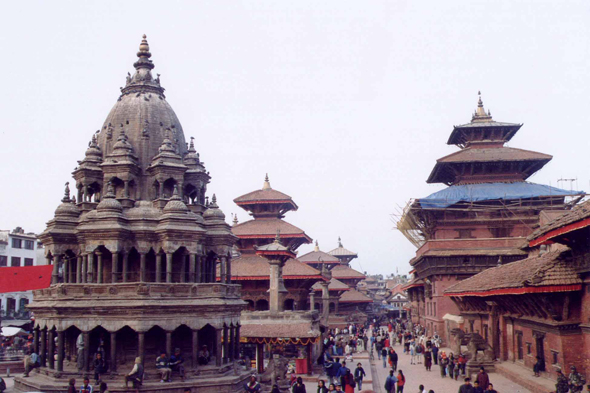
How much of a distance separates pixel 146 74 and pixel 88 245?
34.4 ft

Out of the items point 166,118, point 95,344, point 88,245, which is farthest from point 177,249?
point 166,118

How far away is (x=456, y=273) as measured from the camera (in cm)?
4131

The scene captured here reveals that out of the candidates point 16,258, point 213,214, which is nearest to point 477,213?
point 213,214

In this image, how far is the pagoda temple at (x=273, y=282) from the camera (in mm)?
29219

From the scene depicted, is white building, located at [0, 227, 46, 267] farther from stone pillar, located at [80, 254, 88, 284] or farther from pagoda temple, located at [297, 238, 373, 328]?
stone pillar, located at [80, 254, 88, 284]

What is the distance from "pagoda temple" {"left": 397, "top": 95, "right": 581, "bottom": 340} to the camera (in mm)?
41281

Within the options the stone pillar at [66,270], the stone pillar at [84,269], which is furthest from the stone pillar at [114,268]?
the stone pillar at [66,270]

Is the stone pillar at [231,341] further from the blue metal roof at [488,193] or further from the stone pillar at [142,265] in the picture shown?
the blue metal roof at [488,193]

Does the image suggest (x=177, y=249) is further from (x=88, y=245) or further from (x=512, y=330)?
(x=512, y=330)

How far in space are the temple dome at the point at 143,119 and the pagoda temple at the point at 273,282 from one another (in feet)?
26.1

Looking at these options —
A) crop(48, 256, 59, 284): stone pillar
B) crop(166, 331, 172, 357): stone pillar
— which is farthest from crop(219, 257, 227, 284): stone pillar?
crop(48, 256, 59, 284): stone pillar

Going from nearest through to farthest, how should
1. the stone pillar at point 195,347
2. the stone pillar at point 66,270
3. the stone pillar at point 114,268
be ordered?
the stone pillar at point 195,347 → the stone pillar at point 114,268 → the stone pillar at point 66,270

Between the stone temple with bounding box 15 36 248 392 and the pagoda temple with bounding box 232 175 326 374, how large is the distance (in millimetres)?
2427

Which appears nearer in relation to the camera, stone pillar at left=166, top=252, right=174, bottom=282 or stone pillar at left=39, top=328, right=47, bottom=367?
stone pillar at left=166, top=252, right=174, bottom=282
